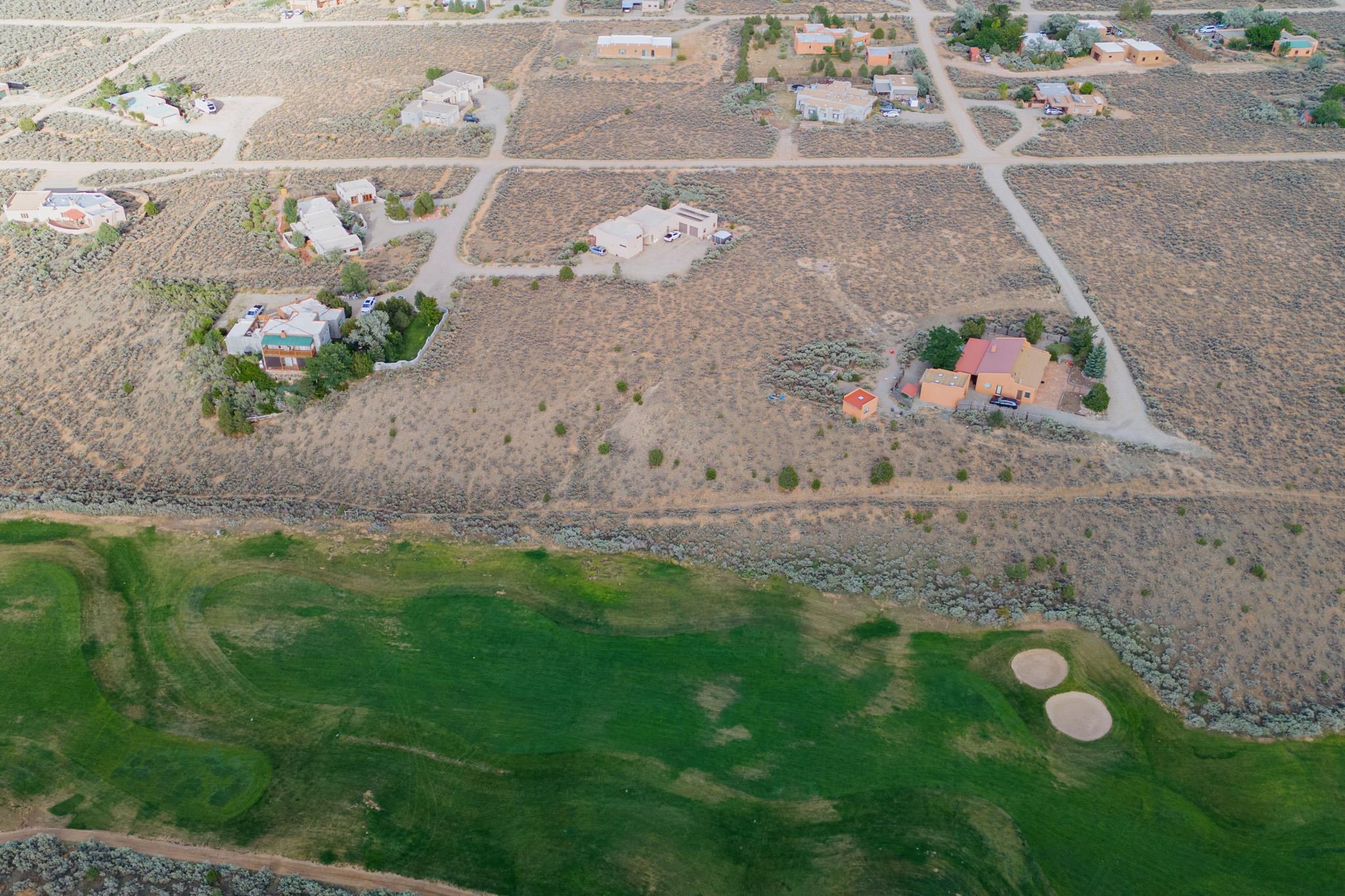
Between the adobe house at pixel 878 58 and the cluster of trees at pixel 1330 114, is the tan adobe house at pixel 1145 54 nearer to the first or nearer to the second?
the cluster of trees at pixel 1330 114

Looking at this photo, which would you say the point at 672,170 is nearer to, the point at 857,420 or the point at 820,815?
the point at 857,420

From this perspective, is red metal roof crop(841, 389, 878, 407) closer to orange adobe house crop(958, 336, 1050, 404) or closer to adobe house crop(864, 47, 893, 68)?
orange adobe house crop(958, 336, 1050, 404)

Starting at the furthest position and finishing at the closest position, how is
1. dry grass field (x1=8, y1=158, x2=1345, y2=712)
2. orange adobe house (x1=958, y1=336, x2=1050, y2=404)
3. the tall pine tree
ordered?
the tall pine tree, orange adobe house (x1=958, y1=336, x2=1050, y2=404), dry grass field (x1=8, y1=158, x2=1345, y2=712)

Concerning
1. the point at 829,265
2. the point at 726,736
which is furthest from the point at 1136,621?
the point at 829,265

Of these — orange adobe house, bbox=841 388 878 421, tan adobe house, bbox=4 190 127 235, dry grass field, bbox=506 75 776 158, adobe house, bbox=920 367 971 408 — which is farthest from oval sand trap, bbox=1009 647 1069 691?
tan adobe house, bbox=4 190 127 235


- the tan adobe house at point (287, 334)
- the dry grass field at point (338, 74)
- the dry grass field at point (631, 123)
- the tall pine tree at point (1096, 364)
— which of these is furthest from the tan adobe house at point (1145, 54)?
the tan adobe house at point (287, 334)

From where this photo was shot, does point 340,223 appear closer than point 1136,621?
No

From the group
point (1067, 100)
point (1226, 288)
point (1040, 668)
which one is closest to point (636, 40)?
point (1067, 100)
